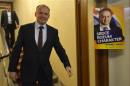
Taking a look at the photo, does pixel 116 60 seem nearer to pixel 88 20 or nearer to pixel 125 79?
pixel 125 79

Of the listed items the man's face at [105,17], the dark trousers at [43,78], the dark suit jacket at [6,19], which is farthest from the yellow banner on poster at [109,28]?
the dark suit jacket at [6,19]

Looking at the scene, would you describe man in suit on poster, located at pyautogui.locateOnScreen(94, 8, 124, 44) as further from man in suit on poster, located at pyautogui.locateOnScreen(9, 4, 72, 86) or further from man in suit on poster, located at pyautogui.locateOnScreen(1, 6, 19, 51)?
man in suit on poster, located at pyautogui.locateOnScreen(1, 6, 19, 51)

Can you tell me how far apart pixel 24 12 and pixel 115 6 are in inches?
129

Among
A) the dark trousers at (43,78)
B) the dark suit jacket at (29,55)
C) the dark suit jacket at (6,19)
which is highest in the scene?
the dark suit jacket at (6,19)

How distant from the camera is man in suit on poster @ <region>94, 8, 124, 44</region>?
2.65 meters

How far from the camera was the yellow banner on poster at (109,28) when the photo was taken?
8.59 ft

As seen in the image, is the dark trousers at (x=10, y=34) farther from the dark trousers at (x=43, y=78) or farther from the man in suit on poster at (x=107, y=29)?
the man in suit on poster at (x=107, y=29)

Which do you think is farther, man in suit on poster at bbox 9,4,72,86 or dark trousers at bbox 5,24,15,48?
dark trousers at bbox 5,24,15,48

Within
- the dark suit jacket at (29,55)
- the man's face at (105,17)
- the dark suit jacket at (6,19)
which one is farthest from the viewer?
the dark suit jacket at (6,19)

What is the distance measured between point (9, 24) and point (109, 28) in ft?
11.8

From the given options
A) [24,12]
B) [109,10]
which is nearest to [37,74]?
[109,10]

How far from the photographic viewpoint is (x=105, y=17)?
2.73 meters

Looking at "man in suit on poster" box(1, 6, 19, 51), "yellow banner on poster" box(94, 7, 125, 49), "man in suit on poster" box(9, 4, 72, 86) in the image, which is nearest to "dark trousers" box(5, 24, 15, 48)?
"man in suit on poster" box(1, 6, 19, 51)

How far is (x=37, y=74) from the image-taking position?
2.64 m
